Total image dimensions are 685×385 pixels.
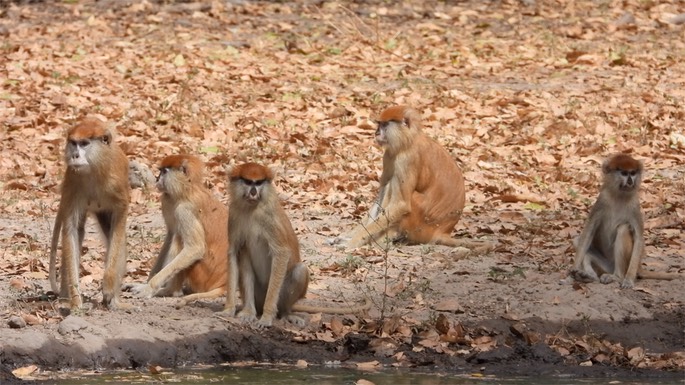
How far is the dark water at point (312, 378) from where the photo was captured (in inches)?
303

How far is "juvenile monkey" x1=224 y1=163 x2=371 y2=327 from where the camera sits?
8.61 m

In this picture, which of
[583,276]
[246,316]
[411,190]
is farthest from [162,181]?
[583,276]

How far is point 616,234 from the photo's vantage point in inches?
381

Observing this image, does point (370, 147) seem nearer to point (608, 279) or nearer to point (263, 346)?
point (608, 279)

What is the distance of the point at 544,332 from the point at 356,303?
1.43 meters

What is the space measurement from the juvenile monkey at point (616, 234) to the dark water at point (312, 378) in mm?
1725

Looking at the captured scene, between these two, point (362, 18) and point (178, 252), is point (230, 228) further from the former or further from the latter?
point (362, 18)

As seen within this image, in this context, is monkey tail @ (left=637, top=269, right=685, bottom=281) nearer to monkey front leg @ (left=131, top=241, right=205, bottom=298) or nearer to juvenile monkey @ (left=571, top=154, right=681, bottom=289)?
juvenile monkey @ (left=571, top=154, right=681, bottom=289)

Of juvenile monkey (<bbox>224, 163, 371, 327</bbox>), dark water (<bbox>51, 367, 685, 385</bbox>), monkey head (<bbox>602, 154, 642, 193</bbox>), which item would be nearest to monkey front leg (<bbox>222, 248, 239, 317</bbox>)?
juvenile monkey (<bbox>224, 163, 371, 327</bbox>)

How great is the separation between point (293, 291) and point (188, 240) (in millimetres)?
1072

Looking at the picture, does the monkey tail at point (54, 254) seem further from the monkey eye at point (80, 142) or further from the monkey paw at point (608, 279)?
the monkey paw at point (608, 279)

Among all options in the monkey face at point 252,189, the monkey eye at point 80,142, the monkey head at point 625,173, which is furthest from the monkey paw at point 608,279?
the monkey eye at point 80,142

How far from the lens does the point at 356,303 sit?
30.5 ft

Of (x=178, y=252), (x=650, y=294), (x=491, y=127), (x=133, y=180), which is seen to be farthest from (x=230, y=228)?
(x=491, y=127)
